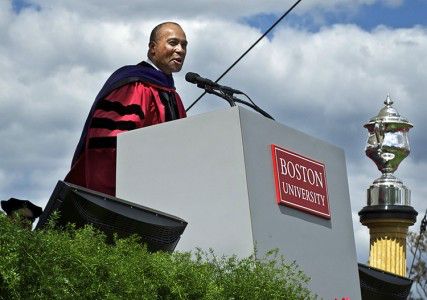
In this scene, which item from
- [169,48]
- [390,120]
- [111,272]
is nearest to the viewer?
[111,272]

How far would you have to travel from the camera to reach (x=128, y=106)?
761cm

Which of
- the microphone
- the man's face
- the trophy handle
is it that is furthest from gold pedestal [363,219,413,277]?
the microphone

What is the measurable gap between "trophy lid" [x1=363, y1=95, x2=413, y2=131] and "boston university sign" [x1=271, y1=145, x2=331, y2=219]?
5.26 meters

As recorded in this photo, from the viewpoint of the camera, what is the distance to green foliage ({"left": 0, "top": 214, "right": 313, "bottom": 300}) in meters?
4.32

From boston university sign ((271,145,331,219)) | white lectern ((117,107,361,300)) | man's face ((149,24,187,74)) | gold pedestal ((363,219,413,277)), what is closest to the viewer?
white lectern ((117,107,361,300))

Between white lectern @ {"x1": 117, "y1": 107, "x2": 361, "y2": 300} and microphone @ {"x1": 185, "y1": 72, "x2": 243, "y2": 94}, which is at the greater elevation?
microphone @ {"x1": 185, "y1": 72, "x2": 243, "y2": 94}

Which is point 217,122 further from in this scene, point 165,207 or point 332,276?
point 332,276

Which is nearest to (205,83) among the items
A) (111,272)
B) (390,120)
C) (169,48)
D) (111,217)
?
(169,48)

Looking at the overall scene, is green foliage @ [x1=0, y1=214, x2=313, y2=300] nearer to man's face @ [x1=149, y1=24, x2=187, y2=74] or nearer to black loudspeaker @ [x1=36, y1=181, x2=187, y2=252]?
black loudspeaker @ [x1=36, y1=181, x2=187, y2=252]

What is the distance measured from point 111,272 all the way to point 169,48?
335 centimetres

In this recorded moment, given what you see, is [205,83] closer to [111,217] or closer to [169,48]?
[169,48]

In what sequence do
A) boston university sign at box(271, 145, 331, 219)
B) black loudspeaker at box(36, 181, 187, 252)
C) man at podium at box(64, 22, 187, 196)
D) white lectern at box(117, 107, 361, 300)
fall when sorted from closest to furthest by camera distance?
1. black loudspeaker at box(36, 181, 187, 252)
2. white lectern at box(117, 107, 361, 300)
3. boston university sign at box(271, 145, 331, 219)
4. man at podium at box(64, 22, 187, 196)

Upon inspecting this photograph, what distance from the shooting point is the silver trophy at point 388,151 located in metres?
12.3

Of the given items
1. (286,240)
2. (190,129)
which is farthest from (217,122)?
(286,240)
